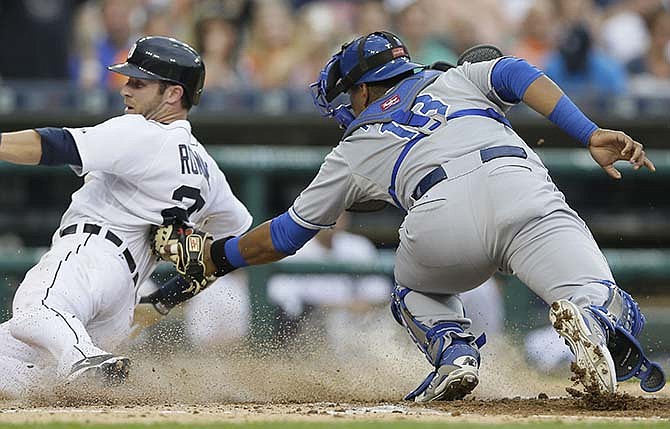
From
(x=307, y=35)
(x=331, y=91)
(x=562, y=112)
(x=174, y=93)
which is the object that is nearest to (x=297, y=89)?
(x=307, y=35)

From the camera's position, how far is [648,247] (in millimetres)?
9594

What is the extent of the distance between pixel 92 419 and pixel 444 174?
174cm

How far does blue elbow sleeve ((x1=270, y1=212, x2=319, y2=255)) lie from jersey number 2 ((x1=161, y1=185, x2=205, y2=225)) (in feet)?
1.49

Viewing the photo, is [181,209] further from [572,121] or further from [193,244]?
[572,121]

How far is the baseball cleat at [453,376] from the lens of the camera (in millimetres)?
5352

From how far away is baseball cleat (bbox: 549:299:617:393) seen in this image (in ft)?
15.2

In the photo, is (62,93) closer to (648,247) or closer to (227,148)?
(227,148)

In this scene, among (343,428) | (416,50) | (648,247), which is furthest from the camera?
(416,50)

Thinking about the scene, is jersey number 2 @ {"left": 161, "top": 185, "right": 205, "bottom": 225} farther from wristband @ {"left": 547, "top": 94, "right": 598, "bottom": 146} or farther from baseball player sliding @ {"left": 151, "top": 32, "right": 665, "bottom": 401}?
wristband @ {"left": 547, "top": 94, "right": 598, "bottom": 146}

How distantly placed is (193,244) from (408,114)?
1.15 metres

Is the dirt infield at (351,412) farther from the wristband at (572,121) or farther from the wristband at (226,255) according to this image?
the wristband at (572,121)

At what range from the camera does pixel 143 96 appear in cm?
594

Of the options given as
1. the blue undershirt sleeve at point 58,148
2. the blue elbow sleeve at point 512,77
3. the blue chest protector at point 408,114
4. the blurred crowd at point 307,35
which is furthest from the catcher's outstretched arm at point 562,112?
the blurred crowd at point 307,35

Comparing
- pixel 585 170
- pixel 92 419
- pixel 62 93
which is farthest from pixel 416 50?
pixel 92 419
